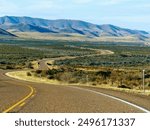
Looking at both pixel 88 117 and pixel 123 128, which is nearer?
pixel 123 128

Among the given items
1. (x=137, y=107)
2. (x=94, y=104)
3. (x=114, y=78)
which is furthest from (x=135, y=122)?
(x=114, y=78)

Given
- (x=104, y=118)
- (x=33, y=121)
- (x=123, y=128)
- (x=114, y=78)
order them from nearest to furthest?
(x=123, y=128) < (x=33, y=121) < (x=104, y=118) < (x=114, y=78)

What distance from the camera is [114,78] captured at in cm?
4194

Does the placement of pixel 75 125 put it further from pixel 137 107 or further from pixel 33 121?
pixel 137 107

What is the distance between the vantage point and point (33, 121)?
1053cm

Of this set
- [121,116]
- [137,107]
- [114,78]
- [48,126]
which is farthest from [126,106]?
[114,78]

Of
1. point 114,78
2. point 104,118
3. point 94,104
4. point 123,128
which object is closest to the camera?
point 123,128

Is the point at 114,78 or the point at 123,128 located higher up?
the point at 123,128

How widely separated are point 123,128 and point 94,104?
5802 millimetres

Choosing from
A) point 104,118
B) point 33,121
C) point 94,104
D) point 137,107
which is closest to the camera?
point 33,121

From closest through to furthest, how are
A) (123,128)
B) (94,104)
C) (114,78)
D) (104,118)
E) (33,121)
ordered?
1. (123,128)
2. (33,121)
3. (104,118)
4. (94,104)
5. (114,78)

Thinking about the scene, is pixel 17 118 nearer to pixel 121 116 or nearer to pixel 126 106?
pixel 121 116

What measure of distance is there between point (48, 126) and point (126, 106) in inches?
219

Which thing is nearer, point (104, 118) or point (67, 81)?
point (104, 118)
